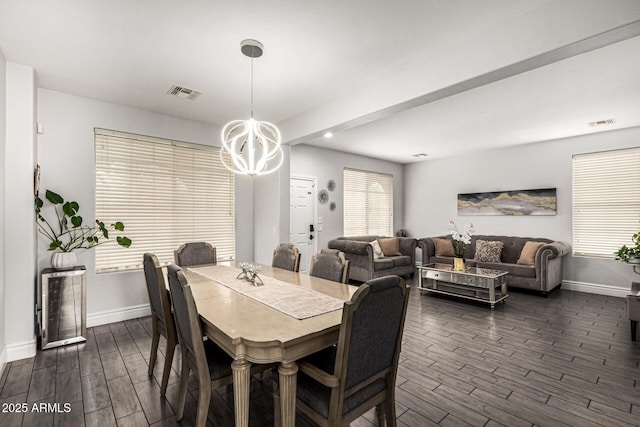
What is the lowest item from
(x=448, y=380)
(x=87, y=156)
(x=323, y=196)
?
(x=448, y=380)

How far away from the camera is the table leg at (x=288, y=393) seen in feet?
4.66

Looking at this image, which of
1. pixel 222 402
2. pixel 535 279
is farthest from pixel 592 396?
pixel 535 279

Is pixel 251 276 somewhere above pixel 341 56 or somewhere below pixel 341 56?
below

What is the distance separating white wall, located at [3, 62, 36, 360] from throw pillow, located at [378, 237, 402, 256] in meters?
5.30

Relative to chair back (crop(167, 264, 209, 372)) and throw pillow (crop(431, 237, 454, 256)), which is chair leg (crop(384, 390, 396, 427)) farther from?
throw pillow (crop(431, 237, 454, 256))

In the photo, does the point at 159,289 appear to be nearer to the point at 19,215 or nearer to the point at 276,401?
the point at 276,401

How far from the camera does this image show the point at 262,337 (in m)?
1.45

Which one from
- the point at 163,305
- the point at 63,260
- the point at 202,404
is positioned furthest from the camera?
the point at 63,260

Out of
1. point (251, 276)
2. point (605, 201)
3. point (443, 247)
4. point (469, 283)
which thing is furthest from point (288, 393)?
point (605, 201)

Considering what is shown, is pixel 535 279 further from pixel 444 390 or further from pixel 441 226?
pixel 444 390

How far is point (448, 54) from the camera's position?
2580 millimetres

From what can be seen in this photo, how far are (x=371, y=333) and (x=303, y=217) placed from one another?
4.60 meters

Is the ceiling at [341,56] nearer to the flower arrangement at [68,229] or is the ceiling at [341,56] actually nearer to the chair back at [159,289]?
the flower arrangement at [68,229]

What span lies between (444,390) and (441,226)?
5.44 meters
